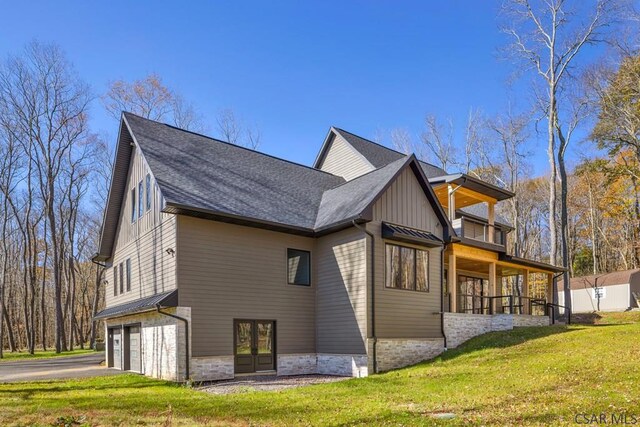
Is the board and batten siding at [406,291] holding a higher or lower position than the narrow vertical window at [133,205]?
lower

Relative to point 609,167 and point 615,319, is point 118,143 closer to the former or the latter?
point 615,319

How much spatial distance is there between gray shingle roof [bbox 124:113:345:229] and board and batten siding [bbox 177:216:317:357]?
0.61 m

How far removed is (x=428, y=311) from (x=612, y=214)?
29.2 m

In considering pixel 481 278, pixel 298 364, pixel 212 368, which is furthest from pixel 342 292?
pixel 481 278

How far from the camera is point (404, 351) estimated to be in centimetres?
1432

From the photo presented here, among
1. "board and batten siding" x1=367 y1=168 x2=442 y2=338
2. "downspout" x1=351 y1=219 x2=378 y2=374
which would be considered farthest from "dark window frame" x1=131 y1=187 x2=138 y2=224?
"board and batten siding" x1=367 y1=168 x2=442 y2=338

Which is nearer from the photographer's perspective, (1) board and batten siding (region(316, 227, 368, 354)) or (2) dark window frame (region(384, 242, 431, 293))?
(1) board and batten siding (region(316, 227, 368, 354))

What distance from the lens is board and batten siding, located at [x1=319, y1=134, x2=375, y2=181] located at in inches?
784

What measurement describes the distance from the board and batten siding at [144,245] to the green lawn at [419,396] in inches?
113

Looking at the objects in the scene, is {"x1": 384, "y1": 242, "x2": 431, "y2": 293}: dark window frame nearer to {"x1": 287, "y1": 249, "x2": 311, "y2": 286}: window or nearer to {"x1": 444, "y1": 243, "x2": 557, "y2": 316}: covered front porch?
{"x1": 444, "y1": 243, "x2": 557, "y2": 316}: covered front porch

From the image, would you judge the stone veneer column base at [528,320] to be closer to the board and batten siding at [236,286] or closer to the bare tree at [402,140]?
the board and batten siding at [236,286]

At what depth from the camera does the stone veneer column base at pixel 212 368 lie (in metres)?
12.5

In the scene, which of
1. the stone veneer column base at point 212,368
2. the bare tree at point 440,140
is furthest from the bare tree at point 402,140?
the stone veneer column base at point 212,368

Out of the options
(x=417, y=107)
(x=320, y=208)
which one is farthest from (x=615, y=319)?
(x=417, y=107)
